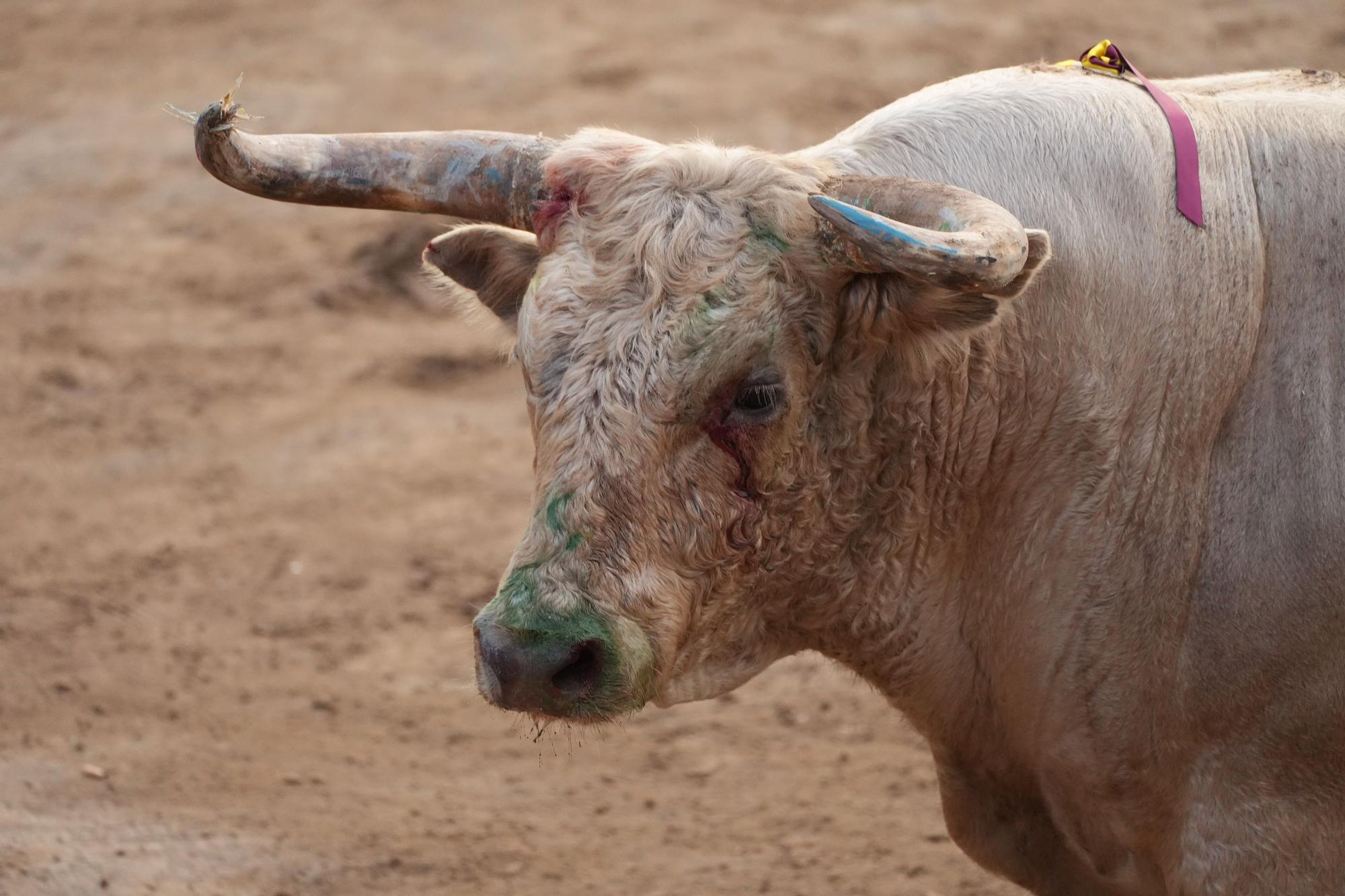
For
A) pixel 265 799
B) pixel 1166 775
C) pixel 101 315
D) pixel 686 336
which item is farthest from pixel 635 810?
pixel 101 315

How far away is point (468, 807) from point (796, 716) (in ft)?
4.64

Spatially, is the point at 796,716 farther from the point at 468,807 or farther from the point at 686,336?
the point at 686,336

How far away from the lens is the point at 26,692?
19.9ft

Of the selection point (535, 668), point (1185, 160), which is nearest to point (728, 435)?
point (535, 668)

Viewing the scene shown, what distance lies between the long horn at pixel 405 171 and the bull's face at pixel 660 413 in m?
0.22

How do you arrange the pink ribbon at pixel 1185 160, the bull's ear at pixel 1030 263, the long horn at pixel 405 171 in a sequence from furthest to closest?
the long horn at pixel 405 171, the pink ribbon at pixel 1185 160, the bull's ear at pixel 1030 263

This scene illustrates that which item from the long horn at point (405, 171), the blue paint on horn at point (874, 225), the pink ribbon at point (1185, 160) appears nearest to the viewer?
the blue paint on horn at point (874, 225)

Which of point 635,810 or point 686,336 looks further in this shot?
point 635,810

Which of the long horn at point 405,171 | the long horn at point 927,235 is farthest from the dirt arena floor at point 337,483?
the long horn at point 405,171

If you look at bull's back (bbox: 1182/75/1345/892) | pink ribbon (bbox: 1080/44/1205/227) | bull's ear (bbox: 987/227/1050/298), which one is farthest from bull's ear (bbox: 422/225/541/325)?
bull's back (bbox: 1182/75/1345/892)

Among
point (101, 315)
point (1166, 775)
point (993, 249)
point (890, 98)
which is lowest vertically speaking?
point (101, 315)

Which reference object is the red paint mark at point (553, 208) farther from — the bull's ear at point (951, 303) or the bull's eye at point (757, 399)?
the bull's ear at point (951, 303)

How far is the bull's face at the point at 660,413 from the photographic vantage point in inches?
130

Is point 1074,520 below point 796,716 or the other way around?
the other way around
